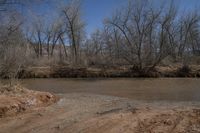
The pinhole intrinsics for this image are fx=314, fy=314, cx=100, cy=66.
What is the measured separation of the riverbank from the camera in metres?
31.5

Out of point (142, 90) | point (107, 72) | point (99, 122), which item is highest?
point (107, 72)

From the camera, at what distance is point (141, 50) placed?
3422 centimetres

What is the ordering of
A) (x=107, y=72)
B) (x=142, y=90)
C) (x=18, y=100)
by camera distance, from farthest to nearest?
1. (x=107, y=72)
2. (x=142, y=90)
3. (x=18, y=100)

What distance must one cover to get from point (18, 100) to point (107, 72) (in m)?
23.4

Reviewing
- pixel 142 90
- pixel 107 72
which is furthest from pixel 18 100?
pixel 107 72

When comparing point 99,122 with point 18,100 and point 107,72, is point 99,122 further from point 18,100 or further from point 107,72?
point 107,72

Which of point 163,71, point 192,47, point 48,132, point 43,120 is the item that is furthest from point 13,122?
point 192,47

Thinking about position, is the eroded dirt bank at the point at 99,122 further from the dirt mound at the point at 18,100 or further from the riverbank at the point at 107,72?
the riverbank at the point at 107,72

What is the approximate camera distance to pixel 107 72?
33531mm

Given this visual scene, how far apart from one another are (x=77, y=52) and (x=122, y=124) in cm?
3811

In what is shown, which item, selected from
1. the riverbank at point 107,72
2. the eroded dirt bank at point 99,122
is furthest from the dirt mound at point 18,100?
the riverbank at point 107,72

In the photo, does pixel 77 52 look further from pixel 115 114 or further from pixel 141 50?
pixel 115 114

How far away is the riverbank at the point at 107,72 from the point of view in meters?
31.5

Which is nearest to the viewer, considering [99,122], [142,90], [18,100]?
[99,122]
